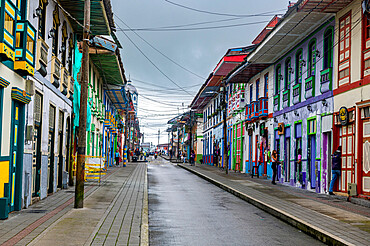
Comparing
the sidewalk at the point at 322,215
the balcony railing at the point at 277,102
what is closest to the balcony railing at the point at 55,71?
the sidewalk at the point at 322,215

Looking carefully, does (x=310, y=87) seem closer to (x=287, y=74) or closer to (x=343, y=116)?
(x=343, y=116)

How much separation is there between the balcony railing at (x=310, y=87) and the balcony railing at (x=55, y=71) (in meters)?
9.70

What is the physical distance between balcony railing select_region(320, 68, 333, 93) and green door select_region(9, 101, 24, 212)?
10.7 metres

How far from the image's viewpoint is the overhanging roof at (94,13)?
14.8m

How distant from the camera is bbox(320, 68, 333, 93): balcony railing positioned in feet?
53.8

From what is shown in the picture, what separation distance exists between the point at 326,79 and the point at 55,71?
31.5ft

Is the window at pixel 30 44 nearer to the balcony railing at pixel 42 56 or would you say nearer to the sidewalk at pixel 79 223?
the balcony railing at pixel 42 56

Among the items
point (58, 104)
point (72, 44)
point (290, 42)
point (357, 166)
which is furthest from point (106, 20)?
point (357, 166)

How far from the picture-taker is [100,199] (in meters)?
13.5

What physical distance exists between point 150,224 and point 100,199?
398 centimetres

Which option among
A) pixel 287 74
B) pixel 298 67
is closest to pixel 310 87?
pixel 298 67

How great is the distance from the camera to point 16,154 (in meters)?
10.7

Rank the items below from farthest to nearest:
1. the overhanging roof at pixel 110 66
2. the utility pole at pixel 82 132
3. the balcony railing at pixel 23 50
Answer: the overhanging roof at pixel 110 66
the utility pole at pixel 82 132
the balcony railing at pixel 23 50

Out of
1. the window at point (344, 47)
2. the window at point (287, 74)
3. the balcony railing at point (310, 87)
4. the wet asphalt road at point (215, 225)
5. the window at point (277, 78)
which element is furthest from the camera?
the window at point (277, 78)
